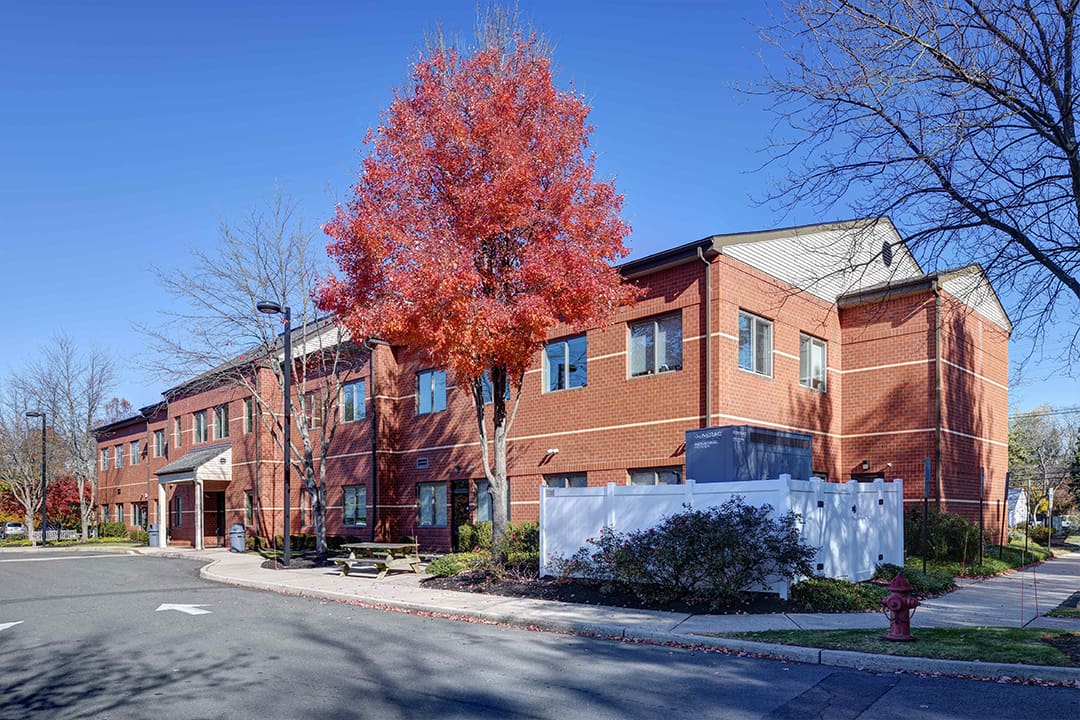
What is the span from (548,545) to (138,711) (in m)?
10.5

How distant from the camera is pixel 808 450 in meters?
18.5

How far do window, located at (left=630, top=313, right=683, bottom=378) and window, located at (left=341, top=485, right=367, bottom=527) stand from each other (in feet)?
42.8

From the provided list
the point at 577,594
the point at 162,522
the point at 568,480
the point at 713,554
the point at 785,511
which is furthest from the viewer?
the point at 162,522

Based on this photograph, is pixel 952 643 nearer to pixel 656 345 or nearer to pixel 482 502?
pixel 656 345

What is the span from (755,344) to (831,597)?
9.14 m

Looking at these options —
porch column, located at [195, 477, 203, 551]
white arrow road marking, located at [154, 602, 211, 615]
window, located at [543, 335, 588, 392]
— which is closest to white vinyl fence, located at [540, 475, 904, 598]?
window, located at [543, 335, 588, 392]

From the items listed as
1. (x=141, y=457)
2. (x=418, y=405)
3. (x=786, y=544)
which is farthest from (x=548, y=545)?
(x=141, y=457)

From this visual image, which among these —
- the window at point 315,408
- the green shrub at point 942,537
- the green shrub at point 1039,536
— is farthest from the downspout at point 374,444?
the green shrub at point 1039,536

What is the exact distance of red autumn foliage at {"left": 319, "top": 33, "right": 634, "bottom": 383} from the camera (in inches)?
658

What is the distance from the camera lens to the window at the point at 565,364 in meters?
23.6

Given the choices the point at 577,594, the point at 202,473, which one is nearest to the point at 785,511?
the point at 577,594

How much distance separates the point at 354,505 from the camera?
31.6 m

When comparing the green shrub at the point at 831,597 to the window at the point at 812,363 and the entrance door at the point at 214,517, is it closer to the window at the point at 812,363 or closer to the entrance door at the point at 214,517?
the window at the point at 812,363

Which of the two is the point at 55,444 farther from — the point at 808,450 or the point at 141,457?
the point at 808,450
